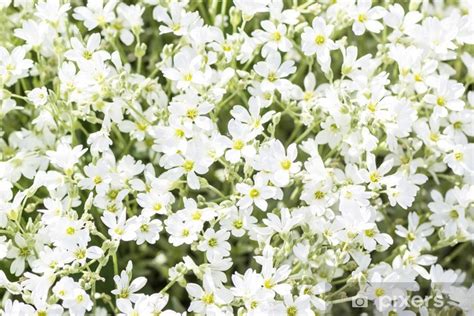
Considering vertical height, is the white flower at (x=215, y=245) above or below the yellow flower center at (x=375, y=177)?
below

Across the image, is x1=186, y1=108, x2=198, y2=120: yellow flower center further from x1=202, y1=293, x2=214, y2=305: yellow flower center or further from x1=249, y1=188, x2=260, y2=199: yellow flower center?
x1=202, y1=293, x2=214, y2=305: yellow flower center

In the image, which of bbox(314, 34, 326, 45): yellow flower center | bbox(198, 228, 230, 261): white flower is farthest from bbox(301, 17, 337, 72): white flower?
bbox(198, 228, 230, 261): white flower

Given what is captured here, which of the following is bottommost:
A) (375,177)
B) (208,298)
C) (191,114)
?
(208,298)

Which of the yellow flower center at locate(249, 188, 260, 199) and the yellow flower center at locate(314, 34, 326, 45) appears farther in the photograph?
the yellow flower center at locate(314, 34, 326, 45)

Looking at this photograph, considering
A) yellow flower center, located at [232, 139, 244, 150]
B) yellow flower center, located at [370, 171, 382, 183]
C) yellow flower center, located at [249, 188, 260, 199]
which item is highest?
yellow flower center, located at [232, 139, 244, 150]

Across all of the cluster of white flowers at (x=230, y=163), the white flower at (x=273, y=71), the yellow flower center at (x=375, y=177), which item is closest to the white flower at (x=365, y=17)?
the cluster of white flowers at (x=230, y=163)

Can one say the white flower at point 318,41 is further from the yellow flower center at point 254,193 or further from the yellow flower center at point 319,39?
the yellow flower center at point 254,193

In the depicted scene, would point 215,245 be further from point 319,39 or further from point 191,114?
point 319,39

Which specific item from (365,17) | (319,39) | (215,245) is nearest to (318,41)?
(319,39)

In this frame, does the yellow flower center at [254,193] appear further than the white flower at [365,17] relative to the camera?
No

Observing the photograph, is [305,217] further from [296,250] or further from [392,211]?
[392,211]
